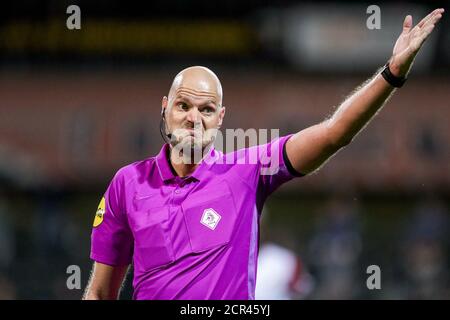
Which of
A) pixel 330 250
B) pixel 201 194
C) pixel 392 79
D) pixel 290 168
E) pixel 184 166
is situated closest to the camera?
pixel 392 79

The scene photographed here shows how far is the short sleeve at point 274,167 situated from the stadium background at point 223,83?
408 inches

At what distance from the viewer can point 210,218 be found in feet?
12.8

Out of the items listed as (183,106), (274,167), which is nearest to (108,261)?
(183,106)

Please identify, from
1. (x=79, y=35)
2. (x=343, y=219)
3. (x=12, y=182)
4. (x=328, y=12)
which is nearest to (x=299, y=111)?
(x=328, y=12)

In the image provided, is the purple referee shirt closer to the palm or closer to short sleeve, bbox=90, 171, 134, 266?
short sleeve, bbox=90, 171, 134, 266

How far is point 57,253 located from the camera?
42.9 feet

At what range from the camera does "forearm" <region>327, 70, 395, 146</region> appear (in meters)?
3.69

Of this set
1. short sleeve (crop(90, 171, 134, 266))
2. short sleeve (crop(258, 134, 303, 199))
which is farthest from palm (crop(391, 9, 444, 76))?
short sleeve (crop(90, 171, 134, 266))

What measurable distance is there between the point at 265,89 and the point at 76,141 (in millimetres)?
2893

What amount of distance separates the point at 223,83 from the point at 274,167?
35.5 feet

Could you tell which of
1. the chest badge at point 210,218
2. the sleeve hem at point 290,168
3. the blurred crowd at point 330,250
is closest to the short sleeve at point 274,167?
the sleeve hem at point 290,168

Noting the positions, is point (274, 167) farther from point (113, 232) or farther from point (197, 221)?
point (113, 232)

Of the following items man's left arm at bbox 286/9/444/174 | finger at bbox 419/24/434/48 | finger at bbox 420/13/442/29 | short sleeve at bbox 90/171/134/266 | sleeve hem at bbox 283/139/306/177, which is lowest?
short sleeve at bbox 90/171/134/266
